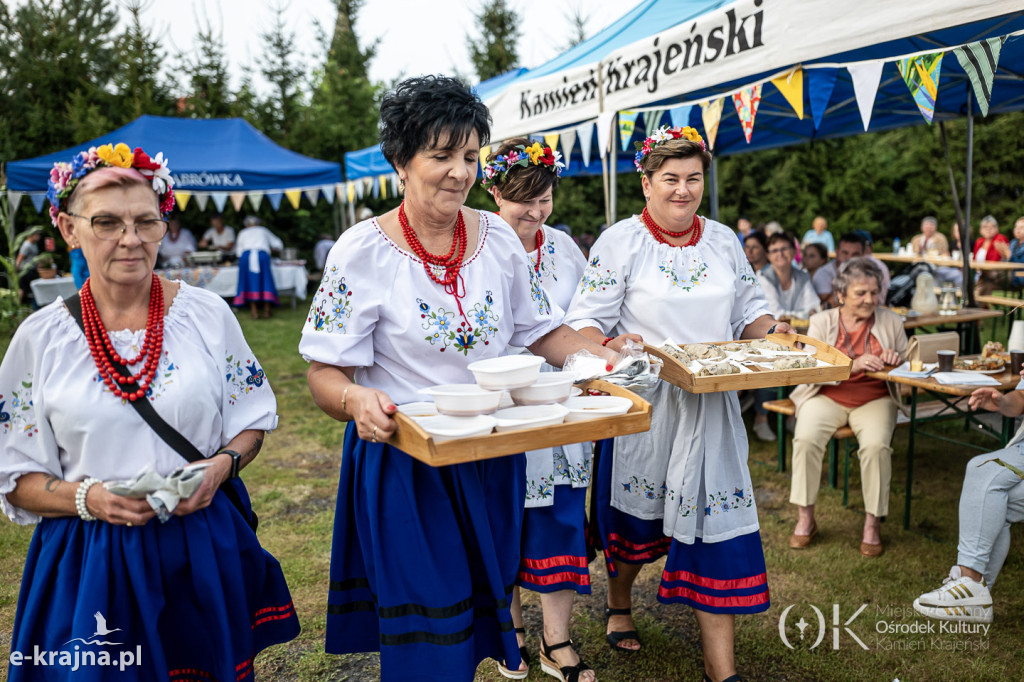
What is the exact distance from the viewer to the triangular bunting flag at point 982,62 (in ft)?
10.7

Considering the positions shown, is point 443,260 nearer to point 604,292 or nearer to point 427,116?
point 427,116

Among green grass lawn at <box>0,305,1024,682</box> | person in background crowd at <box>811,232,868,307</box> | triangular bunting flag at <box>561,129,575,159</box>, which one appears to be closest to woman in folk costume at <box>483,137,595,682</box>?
green grass lawn at <box>0,305,1024,682</box>

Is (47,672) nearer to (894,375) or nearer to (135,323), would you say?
(135,323)

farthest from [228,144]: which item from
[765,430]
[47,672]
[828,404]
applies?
[47,672]

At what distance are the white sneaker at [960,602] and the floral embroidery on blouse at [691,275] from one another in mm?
1827

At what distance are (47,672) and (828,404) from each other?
3.96 metres

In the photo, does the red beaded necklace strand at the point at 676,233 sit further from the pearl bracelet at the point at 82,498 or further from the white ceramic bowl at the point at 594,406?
the pearl bracelet at the point at 82,498

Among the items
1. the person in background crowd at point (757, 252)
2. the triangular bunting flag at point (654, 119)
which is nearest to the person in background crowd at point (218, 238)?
the person in background crowd at point (757, 252)

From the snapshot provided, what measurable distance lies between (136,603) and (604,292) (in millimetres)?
1882

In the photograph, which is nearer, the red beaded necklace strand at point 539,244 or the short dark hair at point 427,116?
the short dark hair at point 427,116

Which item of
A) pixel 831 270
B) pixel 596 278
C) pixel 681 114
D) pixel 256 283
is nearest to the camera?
pixel 596 278

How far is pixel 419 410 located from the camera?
71.6 inches

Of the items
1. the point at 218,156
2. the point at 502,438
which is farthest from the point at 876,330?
the point at 218,156

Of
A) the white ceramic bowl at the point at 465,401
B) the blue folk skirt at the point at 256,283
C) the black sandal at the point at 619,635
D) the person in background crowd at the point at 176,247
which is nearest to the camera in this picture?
the white ceramic bowl at the point at 465,401
